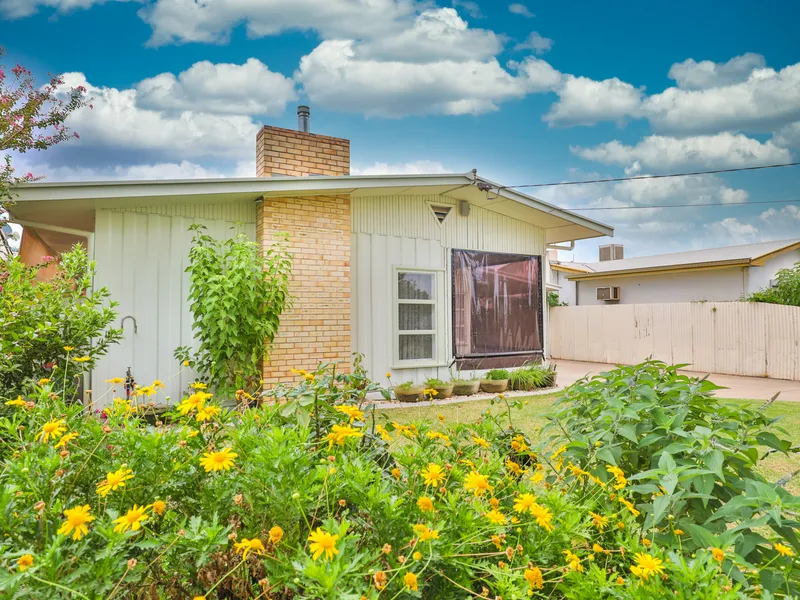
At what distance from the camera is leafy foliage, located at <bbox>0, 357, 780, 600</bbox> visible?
85 centimetres

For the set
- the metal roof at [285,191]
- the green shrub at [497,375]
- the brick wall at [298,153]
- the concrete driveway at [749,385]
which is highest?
the brick wall at [298,153]

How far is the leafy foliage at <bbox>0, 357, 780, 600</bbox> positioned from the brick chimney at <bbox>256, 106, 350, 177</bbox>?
19.4 feet

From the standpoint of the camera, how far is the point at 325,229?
7.00 m

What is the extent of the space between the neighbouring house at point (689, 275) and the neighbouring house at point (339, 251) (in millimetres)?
8173

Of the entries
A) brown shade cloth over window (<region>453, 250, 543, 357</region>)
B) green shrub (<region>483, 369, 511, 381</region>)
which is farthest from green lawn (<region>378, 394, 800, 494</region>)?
brown shade cloth over window (<region>453, 250, 543, 357</region>)

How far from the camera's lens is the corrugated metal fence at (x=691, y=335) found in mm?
11344

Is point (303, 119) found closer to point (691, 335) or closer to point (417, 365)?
point (417, 365)

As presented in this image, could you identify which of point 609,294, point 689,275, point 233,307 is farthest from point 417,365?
point 609,294

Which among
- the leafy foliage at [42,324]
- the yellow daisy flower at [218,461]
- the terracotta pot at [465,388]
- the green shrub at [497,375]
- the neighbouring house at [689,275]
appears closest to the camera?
the yellow daisy flower at [218,461]

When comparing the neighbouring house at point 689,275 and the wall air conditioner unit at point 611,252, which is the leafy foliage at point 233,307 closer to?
the neighbouring house at point 689,275

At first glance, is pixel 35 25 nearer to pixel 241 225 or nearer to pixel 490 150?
pixel 241 225

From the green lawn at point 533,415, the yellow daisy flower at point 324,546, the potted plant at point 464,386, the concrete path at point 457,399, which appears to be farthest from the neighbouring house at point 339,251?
the yellow daisy flower at point 324,546

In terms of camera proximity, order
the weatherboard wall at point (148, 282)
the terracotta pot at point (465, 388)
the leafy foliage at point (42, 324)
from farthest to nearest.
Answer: the terracotta pot at point (465, 388) → the weatherboard wall at point (148, 282) → the leafy foliage at point (42, 324)

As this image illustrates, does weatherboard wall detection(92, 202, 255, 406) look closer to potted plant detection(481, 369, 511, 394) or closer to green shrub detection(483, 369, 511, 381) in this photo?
potted plant detection(481, 369, 511, 394)
